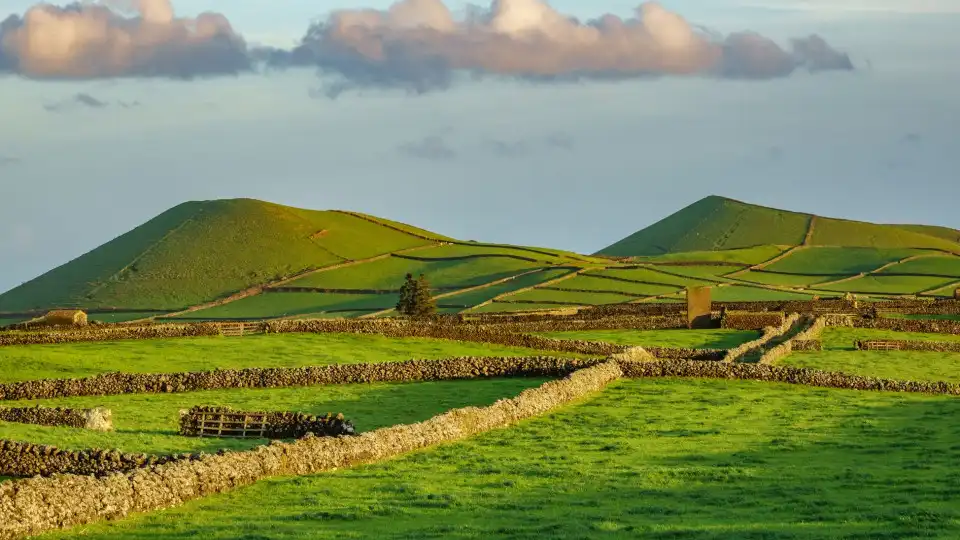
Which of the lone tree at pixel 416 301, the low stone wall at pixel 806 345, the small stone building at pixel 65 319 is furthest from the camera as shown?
the lone tree at pixel 416 301

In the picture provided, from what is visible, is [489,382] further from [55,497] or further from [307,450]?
[55,497]

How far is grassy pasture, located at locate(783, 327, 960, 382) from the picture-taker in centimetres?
5631

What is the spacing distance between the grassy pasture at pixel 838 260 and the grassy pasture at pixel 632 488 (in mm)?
108738

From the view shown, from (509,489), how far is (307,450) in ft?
13.6

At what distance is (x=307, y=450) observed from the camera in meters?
28.1

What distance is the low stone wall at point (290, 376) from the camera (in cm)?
4756

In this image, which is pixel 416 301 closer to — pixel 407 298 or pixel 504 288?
pixel 407 298

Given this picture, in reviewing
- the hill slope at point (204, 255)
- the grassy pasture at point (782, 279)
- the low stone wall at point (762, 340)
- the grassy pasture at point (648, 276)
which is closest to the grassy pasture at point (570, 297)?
the grassy pasture at point (648, 276)

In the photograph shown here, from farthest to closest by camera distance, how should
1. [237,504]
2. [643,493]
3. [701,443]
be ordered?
[701,443]
[643,493]
[237,504]

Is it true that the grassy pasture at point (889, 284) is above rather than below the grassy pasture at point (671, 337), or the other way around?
above

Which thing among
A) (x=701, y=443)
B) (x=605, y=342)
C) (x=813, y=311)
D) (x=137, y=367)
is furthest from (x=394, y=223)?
(x=701, y=443)

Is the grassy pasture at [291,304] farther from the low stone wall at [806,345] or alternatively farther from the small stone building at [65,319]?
the low stone wall at [806,345]

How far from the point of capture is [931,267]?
14662 cm

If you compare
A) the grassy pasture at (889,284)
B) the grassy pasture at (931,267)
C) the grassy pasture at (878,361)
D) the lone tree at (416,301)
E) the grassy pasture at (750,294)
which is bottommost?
the grassy pasture at (878,361)
